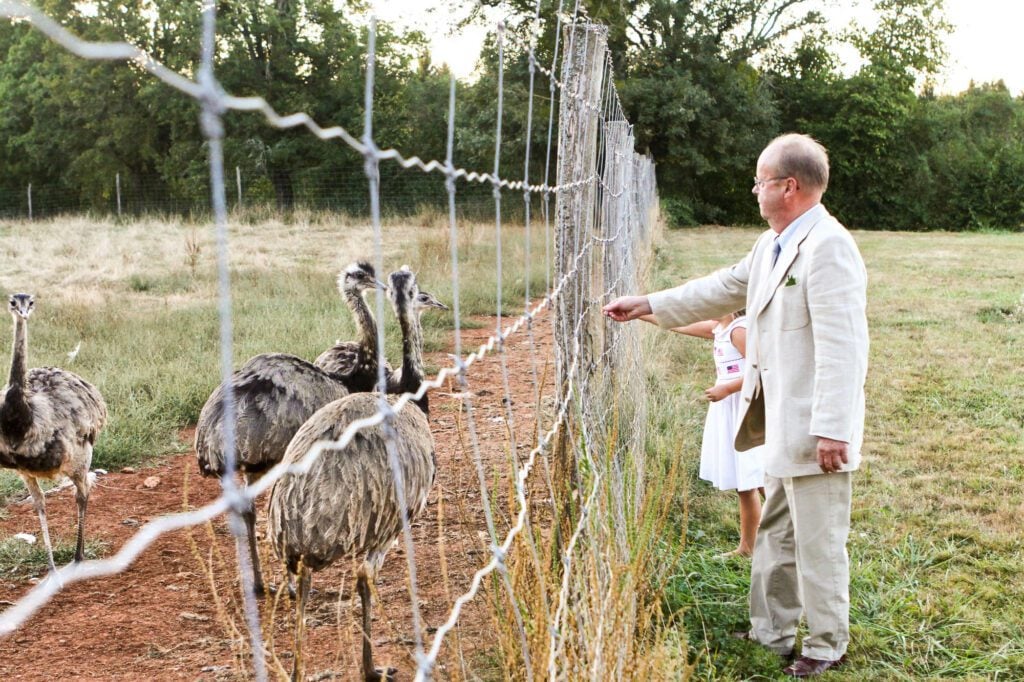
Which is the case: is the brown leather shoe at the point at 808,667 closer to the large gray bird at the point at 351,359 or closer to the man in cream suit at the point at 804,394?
the man in cream suit at the point at 804,394

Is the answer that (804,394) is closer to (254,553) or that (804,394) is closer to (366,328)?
(254,553)

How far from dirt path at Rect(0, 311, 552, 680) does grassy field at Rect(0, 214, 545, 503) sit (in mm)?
702

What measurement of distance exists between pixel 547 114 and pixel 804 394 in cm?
2801

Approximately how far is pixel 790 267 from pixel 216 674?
240 centimetres

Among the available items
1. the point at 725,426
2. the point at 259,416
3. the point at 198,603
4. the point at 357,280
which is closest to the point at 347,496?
the point at 259,416

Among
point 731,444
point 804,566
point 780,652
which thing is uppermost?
point 731,444

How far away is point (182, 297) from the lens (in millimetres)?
11047

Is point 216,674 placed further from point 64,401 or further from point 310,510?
point 64,401

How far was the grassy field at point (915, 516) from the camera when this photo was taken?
3654 millimetres

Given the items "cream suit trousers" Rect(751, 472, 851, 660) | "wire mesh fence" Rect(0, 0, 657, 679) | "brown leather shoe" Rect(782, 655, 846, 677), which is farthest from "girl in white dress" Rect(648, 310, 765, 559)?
"brown leather shoe" Rect(782, 655, 846, 677)

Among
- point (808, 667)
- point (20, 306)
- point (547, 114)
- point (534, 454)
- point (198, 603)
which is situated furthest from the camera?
point (547, 114)

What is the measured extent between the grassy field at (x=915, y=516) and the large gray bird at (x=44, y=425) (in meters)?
2.61

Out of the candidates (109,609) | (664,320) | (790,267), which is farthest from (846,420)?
(109,609)

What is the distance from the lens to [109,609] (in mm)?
3953
